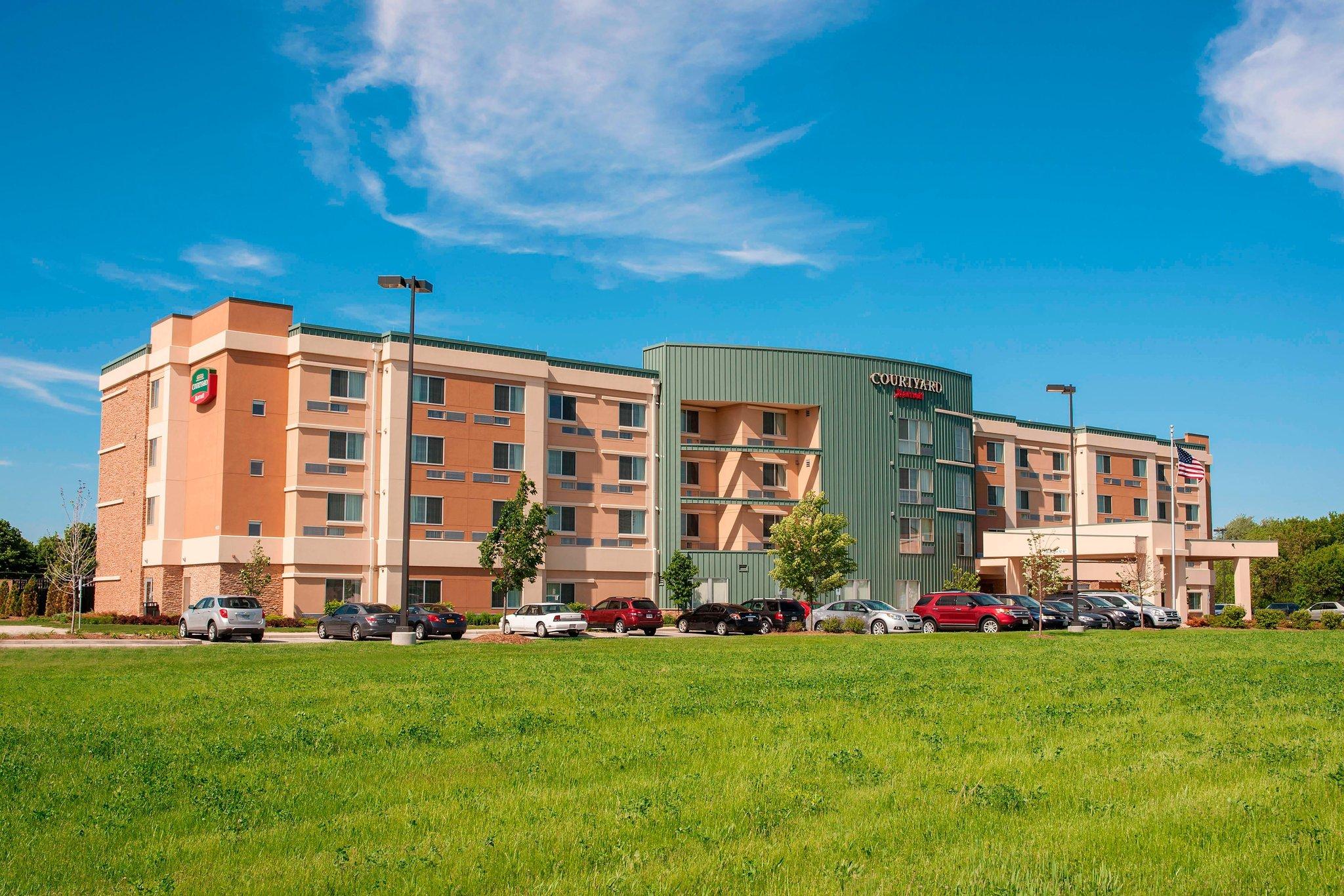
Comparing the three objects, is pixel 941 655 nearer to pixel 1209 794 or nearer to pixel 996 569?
pixel 1209 794

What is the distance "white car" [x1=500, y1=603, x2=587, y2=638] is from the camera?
4350 centimetres

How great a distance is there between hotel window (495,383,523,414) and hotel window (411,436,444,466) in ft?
12.2

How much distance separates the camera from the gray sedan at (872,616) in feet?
154

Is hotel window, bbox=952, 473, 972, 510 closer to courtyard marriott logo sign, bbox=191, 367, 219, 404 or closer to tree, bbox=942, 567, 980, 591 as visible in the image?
tree, bbox=942, 567, 980, 591

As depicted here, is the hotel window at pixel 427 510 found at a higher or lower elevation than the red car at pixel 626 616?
Answer: higher

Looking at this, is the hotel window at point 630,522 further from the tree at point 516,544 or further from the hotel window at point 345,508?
the hotel window at point 345,508

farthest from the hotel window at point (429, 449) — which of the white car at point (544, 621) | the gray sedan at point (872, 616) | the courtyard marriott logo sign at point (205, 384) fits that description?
the gray sedan at point (872, 616)

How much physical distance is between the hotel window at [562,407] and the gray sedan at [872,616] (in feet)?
62.1

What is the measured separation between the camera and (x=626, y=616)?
156 ft

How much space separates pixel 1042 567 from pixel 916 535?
9.42 metres

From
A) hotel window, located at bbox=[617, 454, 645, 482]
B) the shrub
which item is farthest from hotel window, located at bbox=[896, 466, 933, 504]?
the shrub

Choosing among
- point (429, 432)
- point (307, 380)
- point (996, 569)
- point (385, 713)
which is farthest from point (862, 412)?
point (385, 713)

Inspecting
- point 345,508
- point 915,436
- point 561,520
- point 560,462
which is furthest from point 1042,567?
point 345,508

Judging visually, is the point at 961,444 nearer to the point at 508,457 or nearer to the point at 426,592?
the point at 508,457
